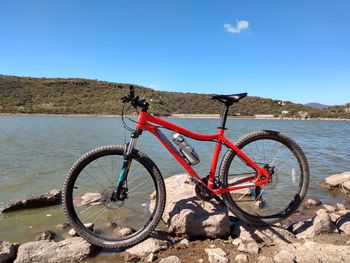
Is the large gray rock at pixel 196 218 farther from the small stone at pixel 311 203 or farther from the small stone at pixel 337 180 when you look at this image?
the small stone at pixel 337 180

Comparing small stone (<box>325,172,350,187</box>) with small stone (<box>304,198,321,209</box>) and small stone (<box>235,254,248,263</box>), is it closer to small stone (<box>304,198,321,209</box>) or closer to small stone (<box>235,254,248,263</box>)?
small stone (<box>304,198,321,209</box>)

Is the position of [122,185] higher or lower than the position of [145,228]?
higher

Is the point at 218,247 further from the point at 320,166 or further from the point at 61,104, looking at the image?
the point at 61,104

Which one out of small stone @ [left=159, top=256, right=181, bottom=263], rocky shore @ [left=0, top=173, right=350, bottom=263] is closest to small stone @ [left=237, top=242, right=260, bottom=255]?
rocky shore @ [left=0, top=173, right=350, bottom=263]

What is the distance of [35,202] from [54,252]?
2931 mm

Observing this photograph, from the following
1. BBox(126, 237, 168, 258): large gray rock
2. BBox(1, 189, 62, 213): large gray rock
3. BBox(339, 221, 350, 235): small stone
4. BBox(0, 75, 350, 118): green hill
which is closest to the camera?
BBox(126, 237, 168, 258): large gray rock

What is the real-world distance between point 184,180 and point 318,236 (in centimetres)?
230

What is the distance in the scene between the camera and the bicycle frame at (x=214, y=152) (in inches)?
170

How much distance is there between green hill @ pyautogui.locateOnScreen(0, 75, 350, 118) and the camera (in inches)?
3182

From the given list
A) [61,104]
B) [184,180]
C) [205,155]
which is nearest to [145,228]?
[184,180]

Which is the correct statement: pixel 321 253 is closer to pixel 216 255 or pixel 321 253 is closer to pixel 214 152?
pixel 216 255

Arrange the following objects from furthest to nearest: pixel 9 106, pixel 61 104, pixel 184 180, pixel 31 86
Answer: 1. pixel 31 86
2. pixel 61 104
3. pixel 9 106
4. pixel 184 180

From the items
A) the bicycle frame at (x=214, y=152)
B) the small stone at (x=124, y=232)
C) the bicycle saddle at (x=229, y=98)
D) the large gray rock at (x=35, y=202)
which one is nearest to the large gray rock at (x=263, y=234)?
the bicycle frame at (x=214, y=152)

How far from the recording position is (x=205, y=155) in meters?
13.2
